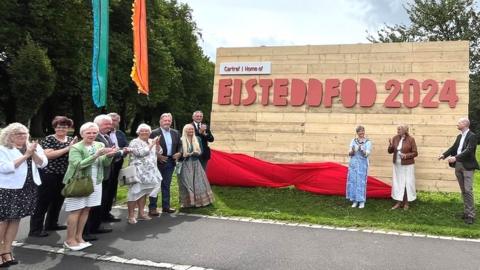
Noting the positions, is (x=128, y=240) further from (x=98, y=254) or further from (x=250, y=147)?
(x=250, y=147)

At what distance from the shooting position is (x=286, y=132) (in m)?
10.9

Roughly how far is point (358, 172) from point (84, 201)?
522cm

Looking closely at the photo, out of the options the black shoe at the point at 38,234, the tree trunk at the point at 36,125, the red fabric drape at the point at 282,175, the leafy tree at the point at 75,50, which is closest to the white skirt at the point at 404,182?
the red fabric drape at the point at 282,175

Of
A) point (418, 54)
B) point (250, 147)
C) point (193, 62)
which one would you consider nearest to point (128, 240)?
point (250, 147)

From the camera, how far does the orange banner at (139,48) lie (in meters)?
9.73

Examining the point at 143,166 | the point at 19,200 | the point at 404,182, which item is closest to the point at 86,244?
the point at 19,200

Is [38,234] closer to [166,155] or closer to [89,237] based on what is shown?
[89,237]

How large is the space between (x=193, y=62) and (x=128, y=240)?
120 feet

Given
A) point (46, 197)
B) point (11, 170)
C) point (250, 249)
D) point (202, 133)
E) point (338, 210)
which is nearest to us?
point (11, 170)

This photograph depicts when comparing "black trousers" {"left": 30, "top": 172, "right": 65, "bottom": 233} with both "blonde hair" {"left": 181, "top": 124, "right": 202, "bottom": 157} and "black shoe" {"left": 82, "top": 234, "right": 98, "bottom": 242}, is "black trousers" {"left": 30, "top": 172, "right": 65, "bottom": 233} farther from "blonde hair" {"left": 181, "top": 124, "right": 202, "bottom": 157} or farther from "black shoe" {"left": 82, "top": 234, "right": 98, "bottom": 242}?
"blonde hair" {"left": 181, "top": 124, "right": 202, "bottom": 157}

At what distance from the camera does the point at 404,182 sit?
891 cm

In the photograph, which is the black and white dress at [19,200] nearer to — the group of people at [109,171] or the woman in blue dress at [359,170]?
the group of people at [109,171]

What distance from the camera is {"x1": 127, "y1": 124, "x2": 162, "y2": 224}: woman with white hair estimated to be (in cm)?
768

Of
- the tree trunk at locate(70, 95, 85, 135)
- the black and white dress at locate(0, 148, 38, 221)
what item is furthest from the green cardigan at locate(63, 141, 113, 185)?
the tree trunk at locate(70, 95, 85, 135)
